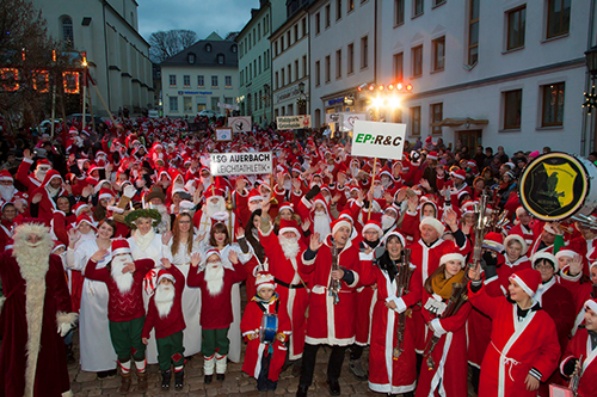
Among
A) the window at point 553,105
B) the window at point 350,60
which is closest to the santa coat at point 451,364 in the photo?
the window at point 553,105

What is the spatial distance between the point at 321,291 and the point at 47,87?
15418mm

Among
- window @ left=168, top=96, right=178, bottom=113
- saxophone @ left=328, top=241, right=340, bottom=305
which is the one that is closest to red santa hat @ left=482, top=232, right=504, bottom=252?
saxophone @ left=328, top=241, right=340, bottom=305

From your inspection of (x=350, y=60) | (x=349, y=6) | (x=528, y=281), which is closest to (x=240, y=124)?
(x=528, y=281)

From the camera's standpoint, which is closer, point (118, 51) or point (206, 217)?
point (206, 217)

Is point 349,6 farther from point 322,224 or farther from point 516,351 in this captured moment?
point 516,351

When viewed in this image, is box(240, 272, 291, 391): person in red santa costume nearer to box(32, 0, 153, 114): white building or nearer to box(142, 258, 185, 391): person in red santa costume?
box(142, 258, 185, 391): person in red santa costume

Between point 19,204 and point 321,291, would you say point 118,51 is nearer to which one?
point 19,204

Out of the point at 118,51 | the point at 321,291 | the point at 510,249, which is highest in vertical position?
the point at 118,51

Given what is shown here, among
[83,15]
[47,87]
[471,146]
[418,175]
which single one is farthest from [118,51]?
[418,175]

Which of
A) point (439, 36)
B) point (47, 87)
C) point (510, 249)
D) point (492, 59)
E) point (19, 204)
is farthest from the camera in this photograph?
point (439, 36)

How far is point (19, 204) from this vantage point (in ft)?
21.8

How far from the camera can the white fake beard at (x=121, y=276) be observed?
15.1ft

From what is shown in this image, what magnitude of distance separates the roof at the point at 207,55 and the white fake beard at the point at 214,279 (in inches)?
2984

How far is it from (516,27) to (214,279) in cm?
1631
